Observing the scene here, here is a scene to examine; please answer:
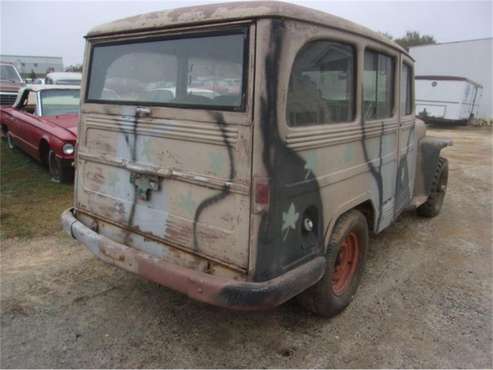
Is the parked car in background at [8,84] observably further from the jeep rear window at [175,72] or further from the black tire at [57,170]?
Result: the jeep rear window at [175,72]

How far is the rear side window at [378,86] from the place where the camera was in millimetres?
3270

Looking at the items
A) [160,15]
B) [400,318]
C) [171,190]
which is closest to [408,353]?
[400,318]

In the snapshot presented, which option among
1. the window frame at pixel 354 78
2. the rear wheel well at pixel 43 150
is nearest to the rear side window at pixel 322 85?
the window frame at pixel 354 78

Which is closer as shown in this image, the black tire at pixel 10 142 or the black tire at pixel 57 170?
the black tire at pixel 57 170

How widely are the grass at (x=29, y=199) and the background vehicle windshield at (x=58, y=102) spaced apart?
1.01 meters

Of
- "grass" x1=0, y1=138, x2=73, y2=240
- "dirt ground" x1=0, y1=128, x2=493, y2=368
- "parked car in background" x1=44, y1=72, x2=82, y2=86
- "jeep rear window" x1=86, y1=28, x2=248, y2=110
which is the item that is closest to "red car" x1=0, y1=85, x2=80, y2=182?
"grass" x1=0, y1=138, x2=73, y2=240

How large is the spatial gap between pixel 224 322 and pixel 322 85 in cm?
184

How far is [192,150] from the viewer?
8.64ft

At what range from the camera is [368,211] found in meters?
3.62

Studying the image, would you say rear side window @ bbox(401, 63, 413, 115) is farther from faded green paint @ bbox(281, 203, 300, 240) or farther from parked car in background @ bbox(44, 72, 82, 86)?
parked car in background @ bbox(44, 72, 82, 86)

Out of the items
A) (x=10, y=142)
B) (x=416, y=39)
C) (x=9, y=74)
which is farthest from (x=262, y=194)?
(x=416, y=39)

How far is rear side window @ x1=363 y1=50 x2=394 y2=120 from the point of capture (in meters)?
3.27

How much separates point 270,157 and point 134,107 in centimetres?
117

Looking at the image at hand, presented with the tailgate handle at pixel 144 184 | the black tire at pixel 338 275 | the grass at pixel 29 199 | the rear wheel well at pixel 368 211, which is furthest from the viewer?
the grass at pixel 29 199
